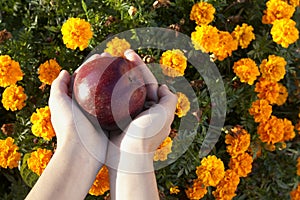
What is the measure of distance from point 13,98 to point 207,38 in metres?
0.86

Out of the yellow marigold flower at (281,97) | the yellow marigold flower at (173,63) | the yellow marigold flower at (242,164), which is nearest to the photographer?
the yellow marigold flower at (173,63)

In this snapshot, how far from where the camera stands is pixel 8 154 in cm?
213

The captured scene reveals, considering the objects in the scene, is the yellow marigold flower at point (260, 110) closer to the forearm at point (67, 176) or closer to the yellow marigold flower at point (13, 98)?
the forearm at point (67, 176)

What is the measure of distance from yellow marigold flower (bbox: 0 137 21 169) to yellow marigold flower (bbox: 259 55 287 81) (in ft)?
3.74

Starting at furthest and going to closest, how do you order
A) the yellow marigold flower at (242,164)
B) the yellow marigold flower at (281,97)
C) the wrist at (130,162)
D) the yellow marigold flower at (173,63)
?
the yellow marigold flower at (281,97)
the yellow marigold flower at (242,164)
the yellow marigold flower at (173,63)
the wrist at (130,162)

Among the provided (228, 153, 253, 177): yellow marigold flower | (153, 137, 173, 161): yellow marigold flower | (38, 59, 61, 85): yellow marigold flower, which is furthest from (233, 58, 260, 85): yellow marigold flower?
(38, 59, 61, 85): yellow marigold flower

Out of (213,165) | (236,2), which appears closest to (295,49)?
(236,2)

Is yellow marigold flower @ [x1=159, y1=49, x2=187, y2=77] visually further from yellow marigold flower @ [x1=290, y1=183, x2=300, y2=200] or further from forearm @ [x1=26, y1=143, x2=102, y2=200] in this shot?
yellow marigold flower @ [x1=290, y1=183, x2=300, y2=200]

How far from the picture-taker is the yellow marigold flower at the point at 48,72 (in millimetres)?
2182

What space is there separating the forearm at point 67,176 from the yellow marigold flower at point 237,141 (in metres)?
0.71

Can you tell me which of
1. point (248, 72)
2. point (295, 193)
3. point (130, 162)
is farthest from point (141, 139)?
point (295, 193)

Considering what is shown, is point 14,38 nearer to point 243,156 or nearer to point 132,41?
point 132,41

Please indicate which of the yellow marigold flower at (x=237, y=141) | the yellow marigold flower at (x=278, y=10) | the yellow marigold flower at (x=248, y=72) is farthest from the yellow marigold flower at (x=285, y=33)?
Answer: the yellow marigold flower at (x=237, y=141)

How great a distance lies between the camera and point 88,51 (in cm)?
233
